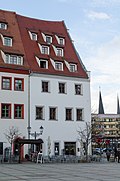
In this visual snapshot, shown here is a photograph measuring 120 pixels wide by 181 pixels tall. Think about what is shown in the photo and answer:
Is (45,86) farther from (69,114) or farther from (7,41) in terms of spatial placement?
(7,41)

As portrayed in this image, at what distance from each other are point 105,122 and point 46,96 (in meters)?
113

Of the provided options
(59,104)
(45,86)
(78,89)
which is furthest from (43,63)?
(78,89)

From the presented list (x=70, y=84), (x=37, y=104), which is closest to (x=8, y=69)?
(x=37, y=104)

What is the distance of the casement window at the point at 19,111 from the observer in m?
50.5

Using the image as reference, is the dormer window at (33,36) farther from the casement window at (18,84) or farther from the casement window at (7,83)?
the casement window at (7,83)

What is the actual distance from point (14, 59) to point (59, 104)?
9.14m

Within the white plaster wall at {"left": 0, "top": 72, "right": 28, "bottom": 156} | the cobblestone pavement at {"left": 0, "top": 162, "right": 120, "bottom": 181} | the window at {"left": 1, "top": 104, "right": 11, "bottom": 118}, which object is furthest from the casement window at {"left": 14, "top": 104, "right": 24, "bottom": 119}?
the cobblestone pavement at {"left": 0, "top": 162, "right": 120, "bottom": 181}

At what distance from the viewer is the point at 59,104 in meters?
54.3

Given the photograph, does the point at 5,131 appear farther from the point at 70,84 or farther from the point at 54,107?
the point at 70,84

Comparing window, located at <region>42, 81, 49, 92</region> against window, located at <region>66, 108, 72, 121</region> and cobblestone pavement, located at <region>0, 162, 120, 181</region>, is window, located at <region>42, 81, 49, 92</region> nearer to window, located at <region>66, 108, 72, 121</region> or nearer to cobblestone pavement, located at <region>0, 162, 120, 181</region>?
window, located at <region>66, 108, 72, 121</region>

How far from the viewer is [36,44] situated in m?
57.4

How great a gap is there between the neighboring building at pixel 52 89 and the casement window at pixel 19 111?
62 centimetres

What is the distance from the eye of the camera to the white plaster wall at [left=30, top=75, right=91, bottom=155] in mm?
52250

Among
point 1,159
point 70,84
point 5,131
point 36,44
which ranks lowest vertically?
point 1,159
